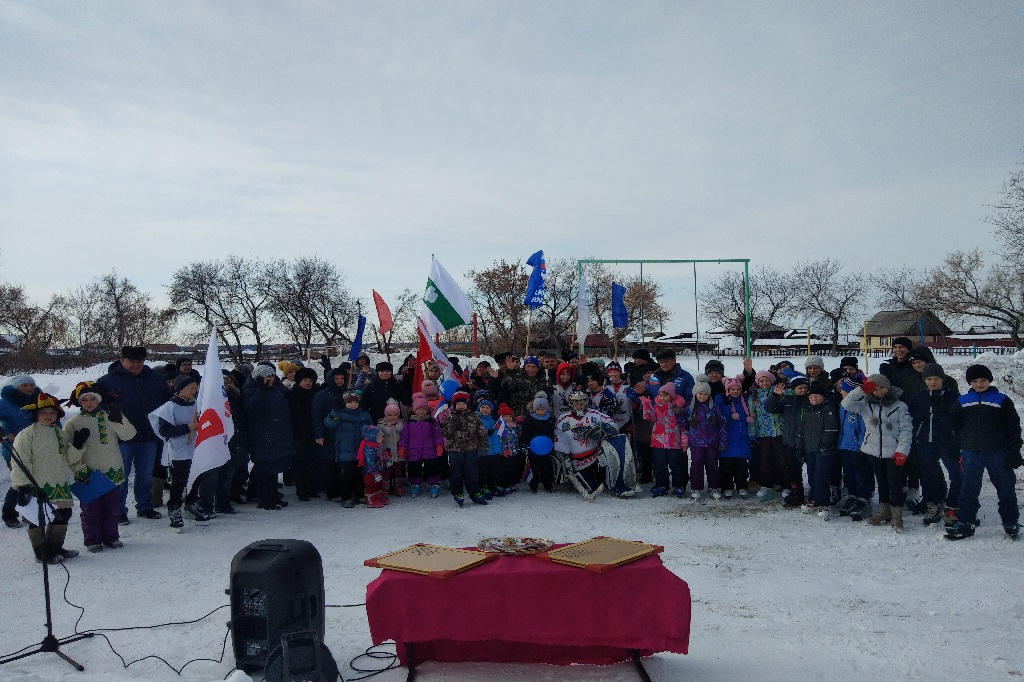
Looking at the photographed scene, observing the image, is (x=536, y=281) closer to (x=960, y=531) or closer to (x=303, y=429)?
(x=303, y=429)

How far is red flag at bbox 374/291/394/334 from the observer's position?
12173 mm

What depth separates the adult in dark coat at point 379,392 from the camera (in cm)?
923

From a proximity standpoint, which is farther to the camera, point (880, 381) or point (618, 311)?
point (618, 311)

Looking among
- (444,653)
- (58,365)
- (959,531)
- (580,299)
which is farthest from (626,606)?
(58,365)

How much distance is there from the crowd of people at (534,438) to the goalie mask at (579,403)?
37 mm

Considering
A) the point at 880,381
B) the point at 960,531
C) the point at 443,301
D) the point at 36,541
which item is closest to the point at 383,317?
the point at 443,301

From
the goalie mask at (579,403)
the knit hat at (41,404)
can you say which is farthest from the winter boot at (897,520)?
the knit hat at (41,404)

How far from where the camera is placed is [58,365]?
31625mm

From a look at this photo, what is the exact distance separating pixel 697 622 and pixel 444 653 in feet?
5.74

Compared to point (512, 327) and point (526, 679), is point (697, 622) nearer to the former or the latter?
point (526, 679)

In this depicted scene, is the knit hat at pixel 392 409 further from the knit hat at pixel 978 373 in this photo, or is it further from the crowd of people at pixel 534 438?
the knit hat at pixel 978 373

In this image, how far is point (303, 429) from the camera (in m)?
8.73

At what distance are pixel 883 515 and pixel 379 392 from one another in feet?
Result: 20.6

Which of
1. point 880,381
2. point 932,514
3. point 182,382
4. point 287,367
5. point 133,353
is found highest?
point 133,353
